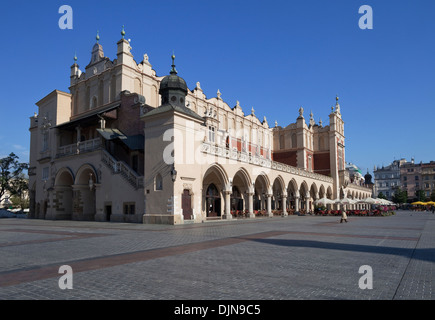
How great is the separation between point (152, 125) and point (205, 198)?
9.68 m

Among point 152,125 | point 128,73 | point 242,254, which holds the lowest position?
point 242,254

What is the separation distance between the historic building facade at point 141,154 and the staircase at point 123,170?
0.08 metres

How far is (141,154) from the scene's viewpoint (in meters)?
29.8

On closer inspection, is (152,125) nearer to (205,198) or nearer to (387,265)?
(205,198)

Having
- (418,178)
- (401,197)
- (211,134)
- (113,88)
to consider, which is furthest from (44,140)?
(418,178)

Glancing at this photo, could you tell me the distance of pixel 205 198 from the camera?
1273 inches

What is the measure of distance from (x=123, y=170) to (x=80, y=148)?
7.95 metres

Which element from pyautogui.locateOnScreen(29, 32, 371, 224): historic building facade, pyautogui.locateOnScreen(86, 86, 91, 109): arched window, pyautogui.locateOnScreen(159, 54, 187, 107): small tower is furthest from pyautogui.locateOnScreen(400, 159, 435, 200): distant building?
pyautogui.locateOnScreen(86, 86, 91, 109): arched window

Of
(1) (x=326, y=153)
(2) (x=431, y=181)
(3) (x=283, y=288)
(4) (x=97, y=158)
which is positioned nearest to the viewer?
(3) (x=283, y=288)

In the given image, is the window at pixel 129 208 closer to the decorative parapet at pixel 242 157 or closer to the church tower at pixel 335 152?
the decorative parapet at pixel 242 157

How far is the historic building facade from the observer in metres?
25.1

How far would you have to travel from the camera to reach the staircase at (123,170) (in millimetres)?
26678

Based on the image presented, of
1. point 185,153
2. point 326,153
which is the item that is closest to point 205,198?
point 185,153

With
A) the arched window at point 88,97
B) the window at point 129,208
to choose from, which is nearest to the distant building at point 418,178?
the arched window at point 88,97
